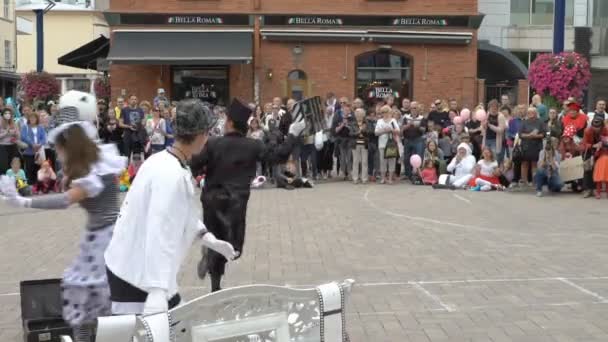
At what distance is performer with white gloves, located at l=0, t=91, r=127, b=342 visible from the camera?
5047 millimetres

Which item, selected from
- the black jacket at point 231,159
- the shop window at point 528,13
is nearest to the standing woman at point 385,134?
the black jacket at point 231,159

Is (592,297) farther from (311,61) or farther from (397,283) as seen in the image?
(311,61)

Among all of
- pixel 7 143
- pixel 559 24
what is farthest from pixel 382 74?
pixel 7 143

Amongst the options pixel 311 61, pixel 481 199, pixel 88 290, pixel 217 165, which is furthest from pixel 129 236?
pixel 311 61

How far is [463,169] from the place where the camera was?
61.0 ft

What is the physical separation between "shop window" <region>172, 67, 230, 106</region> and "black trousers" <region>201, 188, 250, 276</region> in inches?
791

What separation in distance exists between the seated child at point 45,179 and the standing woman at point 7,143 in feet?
2.51

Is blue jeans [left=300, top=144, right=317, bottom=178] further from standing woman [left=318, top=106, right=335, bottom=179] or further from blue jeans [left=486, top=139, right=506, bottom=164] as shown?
blue jeans [left=486, top=139, right=506, bottom=164]

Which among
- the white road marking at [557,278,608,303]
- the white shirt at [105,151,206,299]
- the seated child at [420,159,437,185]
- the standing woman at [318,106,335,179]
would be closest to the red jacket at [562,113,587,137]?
the seated child at [420,159,437,185]

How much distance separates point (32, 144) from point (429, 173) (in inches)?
337

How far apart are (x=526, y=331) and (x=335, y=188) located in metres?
11.8

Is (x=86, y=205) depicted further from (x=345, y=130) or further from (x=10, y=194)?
(x=345, y=130)

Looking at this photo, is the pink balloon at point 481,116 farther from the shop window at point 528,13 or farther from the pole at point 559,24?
the shop window at point 528,13

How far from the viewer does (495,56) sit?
32.1 metres
